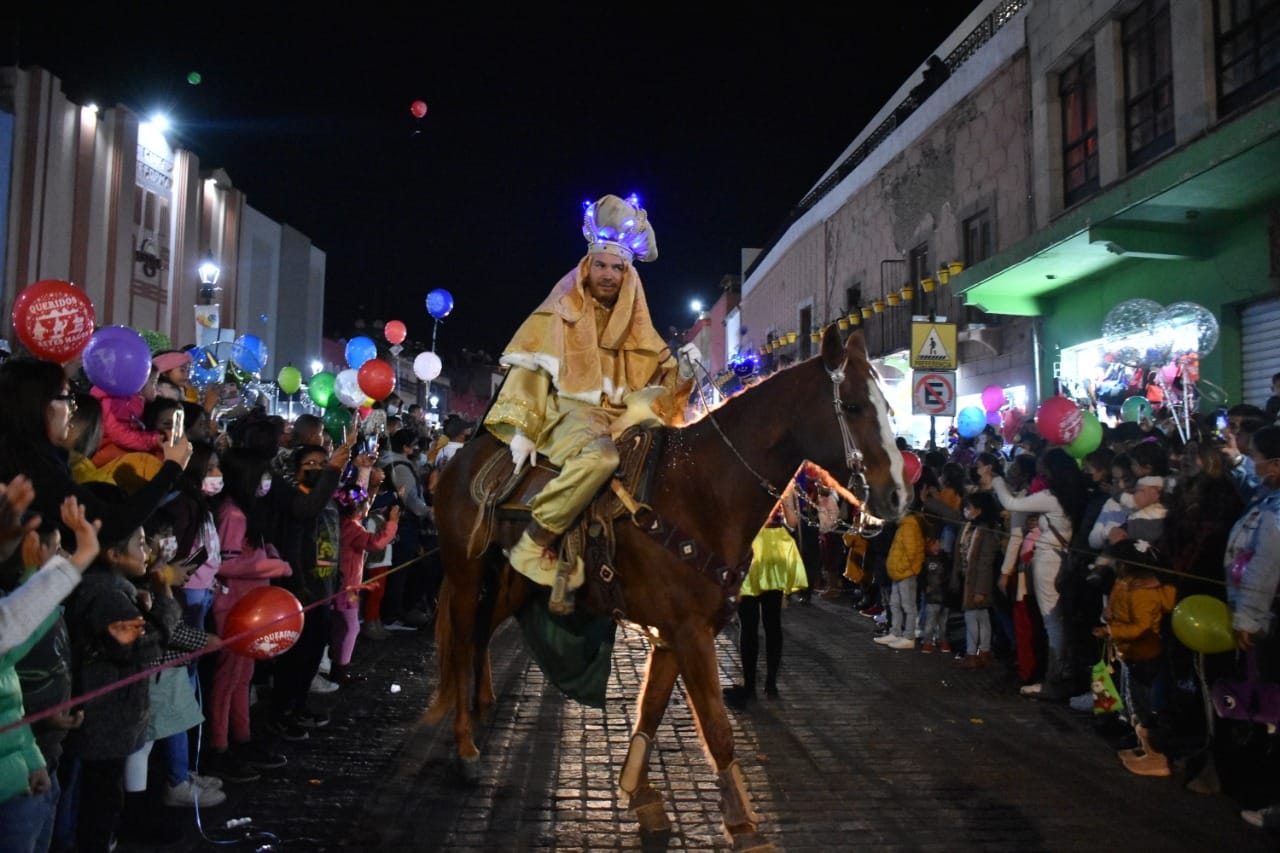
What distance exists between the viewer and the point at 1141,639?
19.1 feet

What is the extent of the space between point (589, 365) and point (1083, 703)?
5094 mm

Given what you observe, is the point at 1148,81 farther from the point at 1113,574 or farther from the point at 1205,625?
the point at 1205,625

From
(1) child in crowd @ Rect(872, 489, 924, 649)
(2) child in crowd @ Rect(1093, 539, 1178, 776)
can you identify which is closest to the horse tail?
(2) child in crowd @ Rect(1093, 539, 1178, 776)

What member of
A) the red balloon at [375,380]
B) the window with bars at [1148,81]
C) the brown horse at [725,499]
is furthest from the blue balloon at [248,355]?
the window with bars at [1148,81]

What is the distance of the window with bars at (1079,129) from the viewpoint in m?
14.2

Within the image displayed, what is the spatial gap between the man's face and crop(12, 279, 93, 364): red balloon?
3.58 m

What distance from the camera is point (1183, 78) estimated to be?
1161cm

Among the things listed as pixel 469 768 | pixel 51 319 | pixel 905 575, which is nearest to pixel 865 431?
pixel 469 768

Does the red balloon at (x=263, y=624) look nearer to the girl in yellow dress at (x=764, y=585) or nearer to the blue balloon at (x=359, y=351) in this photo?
the girl in yellow dress at (x=764, y=585)

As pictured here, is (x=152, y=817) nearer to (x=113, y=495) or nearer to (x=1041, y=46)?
(x=113, y=495)

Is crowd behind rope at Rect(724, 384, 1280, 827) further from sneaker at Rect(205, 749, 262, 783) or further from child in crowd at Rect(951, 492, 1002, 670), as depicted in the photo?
sneaker at Rect(205, 749, 262, 783)

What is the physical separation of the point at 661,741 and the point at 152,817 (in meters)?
3.12

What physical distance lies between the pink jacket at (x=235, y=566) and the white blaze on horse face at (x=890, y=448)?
381 cm

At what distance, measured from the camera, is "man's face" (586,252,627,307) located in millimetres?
5277
